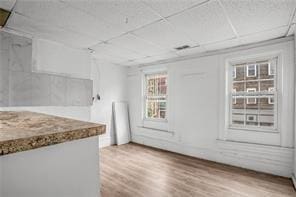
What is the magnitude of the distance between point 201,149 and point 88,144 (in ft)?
11.4

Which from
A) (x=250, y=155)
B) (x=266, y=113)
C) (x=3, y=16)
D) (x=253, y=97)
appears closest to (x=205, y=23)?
(x=253, y=97)

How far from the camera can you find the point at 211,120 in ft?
12.4

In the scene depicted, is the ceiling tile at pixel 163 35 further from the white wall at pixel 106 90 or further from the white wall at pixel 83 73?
the white wall at pixel 106 90

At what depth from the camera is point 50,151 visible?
0.82m

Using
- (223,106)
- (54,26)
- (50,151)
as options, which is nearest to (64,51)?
(54,26)

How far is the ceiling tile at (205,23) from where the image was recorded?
2.12 meters

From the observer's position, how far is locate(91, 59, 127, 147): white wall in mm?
4660

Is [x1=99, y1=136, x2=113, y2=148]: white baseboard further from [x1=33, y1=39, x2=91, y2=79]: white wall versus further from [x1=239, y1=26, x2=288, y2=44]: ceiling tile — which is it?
[x1=239, y1=26, x2=288, y2=44]: ceiling tile

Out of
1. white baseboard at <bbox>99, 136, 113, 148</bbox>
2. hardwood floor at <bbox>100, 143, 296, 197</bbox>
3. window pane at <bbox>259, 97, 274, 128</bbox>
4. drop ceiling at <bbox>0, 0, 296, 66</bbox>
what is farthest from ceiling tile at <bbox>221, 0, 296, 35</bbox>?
white baseboard at <bbox>99, 136, 113, 148</bbox>

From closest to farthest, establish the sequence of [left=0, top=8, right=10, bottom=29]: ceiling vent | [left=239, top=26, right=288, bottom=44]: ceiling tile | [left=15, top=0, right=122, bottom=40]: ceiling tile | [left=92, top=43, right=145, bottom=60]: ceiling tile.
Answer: [left=15, top=0, right=122, bottom=40]: ceiling tile → [left=0, top=8, right=10, bottom=29]: ceiling vent → [left=239, top=26, right=288, bottom=44]: ceiling tile → [left=92, top=43, right=145, bottom=60]: ceiling tile

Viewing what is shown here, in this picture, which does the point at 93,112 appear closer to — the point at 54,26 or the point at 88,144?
the point at 54,26

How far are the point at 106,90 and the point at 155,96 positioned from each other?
4.65 ft

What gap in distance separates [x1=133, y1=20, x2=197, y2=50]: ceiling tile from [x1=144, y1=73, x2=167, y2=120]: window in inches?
62.1

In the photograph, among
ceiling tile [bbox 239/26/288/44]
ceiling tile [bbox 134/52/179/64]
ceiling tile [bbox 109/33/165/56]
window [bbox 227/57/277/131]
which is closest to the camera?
ceiling tile [bbox 239/26/288/44]
